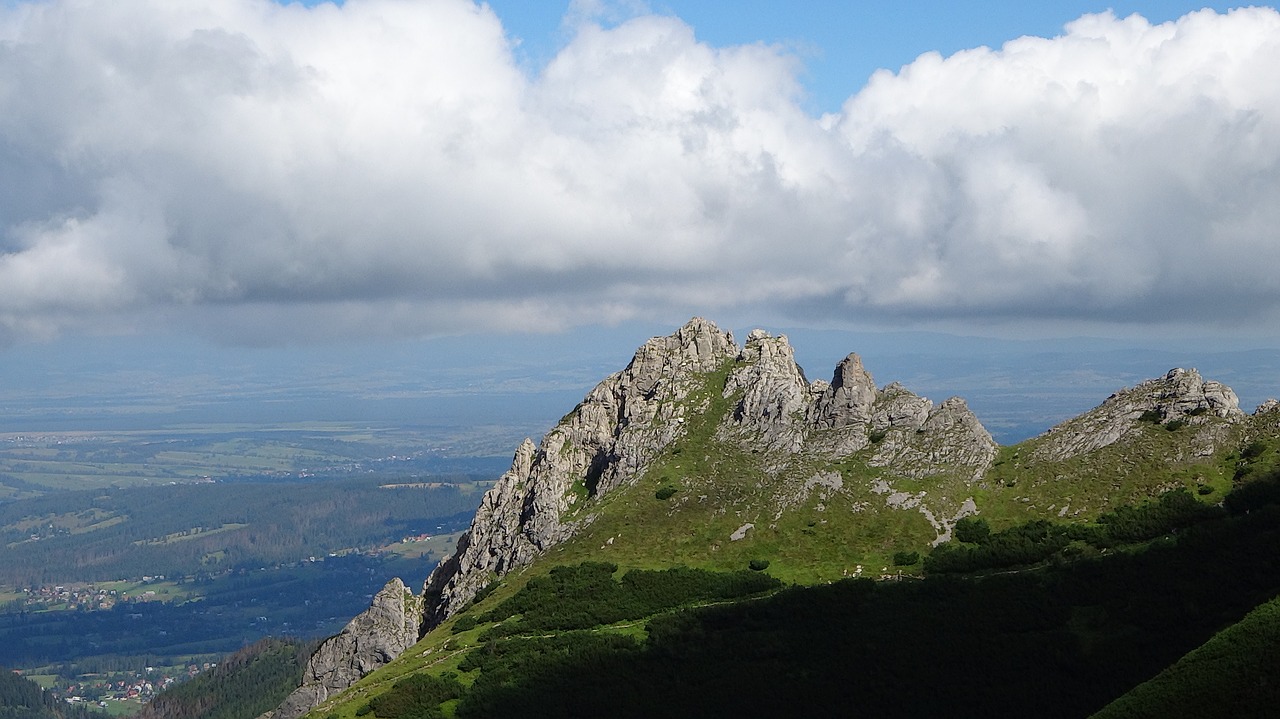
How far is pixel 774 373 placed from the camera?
14988 cm

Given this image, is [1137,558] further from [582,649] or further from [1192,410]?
[582,649]

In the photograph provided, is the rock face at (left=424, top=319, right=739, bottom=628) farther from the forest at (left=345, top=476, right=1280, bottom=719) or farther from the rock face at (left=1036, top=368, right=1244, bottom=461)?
the rock face at (left=1036, top=368, right=1244, bottom=461)

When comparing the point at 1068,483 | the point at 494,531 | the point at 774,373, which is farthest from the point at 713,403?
the point at 1068,483

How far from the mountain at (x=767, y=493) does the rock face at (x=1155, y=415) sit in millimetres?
262

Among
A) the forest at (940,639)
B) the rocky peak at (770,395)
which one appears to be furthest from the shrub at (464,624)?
the rocky peak at (770,395)

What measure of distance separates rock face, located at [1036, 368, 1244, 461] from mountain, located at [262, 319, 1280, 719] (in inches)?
10.3

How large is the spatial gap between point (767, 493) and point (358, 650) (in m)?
60.3

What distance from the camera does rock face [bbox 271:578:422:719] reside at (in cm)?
13775

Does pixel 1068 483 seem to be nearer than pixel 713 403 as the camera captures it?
Yes

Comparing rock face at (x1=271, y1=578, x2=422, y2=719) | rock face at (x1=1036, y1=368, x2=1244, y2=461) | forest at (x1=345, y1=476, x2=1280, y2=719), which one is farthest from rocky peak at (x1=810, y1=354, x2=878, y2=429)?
rock face at (x1=271, y1=578, x2=422, y2=719)

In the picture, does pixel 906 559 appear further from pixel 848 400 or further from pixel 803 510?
pixel 848 400

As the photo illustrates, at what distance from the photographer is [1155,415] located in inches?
4943

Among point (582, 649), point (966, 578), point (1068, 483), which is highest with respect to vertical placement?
point (1068, 483)

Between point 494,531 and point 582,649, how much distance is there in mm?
46832
